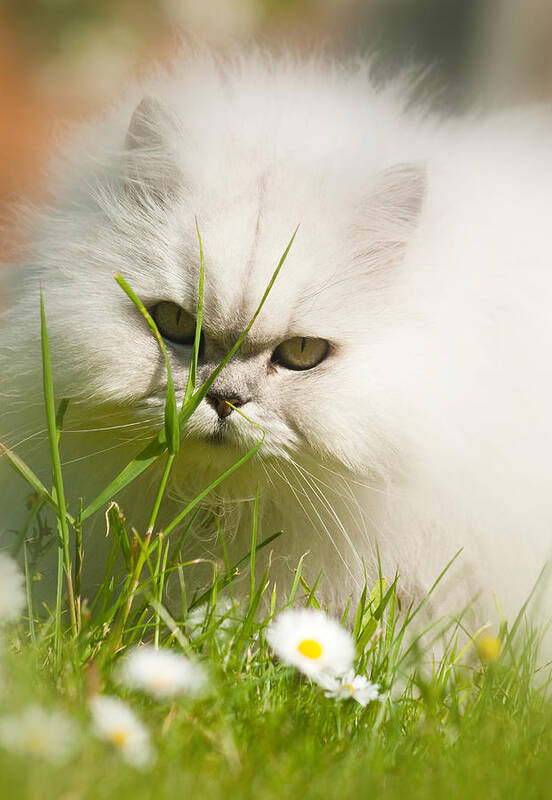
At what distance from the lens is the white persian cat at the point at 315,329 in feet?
5.11

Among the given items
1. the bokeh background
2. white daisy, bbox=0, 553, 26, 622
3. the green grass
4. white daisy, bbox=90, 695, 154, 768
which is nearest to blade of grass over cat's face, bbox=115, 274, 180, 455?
the green grass

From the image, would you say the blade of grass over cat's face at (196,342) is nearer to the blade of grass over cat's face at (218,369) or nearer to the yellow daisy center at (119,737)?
the blade of grass over cat's face at (218,369)

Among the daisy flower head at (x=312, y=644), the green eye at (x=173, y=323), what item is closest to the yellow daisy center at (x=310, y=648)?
the daisy flower head at (x=312, y=644)

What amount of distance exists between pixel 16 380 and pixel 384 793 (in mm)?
1114

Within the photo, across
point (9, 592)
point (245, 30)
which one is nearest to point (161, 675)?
point (9, 592)

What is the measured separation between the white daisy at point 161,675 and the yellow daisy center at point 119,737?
159 mm

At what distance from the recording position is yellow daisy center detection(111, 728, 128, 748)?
941 millimetres

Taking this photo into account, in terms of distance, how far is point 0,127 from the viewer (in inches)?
217

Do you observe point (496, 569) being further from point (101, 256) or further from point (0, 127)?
point (0, 127)

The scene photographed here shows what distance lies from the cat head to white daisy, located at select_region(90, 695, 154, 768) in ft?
2.02

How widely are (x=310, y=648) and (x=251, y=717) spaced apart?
0.53 ft

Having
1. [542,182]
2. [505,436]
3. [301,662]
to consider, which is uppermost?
[542,182]

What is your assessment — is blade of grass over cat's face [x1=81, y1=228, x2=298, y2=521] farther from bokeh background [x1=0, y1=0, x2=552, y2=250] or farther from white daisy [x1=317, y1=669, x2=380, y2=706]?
bokeh background [x1=0, y1=0, x2=552, y2=250]

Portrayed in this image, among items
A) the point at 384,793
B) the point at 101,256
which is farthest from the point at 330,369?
the point at 384,793
